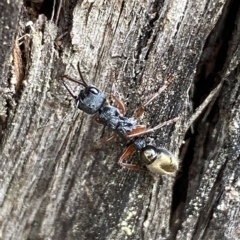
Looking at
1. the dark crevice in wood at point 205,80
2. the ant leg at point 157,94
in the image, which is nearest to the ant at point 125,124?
the ant leg at point 157,94

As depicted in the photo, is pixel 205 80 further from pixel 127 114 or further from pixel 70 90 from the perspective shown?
pixel 70 90

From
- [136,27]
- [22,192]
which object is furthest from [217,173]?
[22,192]

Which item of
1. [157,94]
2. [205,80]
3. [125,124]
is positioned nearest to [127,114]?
[125,124]

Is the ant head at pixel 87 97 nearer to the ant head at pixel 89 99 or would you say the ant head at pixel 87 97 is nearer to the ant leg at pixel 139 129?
the ant head at pixel 89 99

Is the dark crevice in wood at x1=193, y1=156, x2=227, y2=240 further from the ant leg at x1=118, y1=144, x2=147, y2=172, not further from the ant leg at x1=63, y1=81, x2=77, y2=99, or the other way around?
the ant leg at x1=63, y1=81, x2=77, y2=99

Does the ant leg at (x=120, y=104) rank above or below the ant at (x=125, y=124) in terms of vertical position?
above

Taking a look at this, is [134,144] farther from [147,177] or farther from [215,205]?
[215,205]

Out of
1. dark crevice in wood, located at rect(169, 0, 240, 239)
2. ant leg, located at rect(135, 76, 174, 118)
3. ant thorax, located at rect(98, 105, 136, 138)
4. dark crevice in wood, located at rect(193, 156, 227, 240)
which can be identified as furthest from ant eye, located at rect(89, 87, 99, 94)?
dark crevice in wood, located at rect(193, 156, 227, 240)
